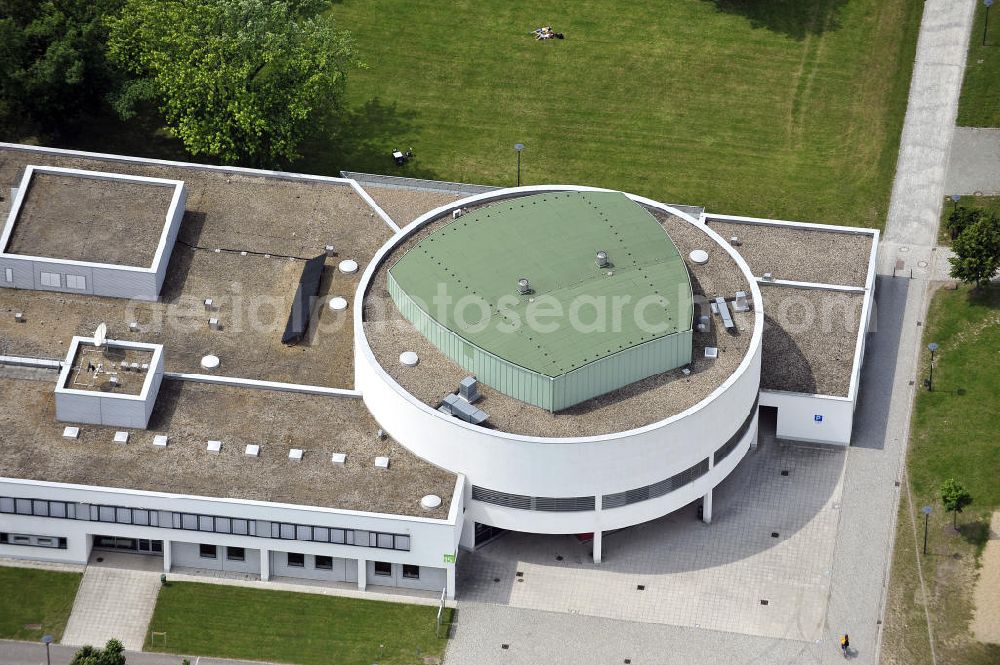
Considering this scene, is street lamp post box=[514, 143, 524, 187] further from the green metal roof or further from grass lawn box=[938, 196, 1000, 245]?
grass lawn box=[938, 196, 1000, 245]

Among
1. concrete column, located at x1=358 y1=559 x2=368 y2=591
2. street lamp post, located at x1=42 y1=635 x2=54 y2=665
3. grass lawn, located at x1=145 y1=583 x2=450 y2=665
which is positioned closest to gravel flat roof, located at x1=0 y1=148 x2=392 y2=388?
concrete column, located at x1=358 y1=559 x2=368 y2=591

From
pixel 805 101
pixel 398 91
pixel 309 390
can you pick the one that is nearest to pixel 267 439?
pixel 309 390

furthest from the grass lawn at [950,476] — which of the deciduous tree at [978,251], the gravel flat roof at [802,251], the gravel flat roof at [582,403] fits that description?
the gravel flat roof at [582,403]

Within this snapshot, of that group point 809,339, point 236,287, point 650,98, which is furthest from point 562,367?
point 650,98

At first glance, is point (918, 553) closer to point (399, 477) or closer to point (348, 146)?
point (399, 477)

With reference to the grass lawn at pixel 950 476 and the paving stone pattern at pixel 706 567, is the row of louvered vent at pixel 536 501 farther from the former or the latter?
the grass lawn at pixel 950 476

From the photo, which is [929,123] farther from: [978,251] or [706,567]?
[706,567]
